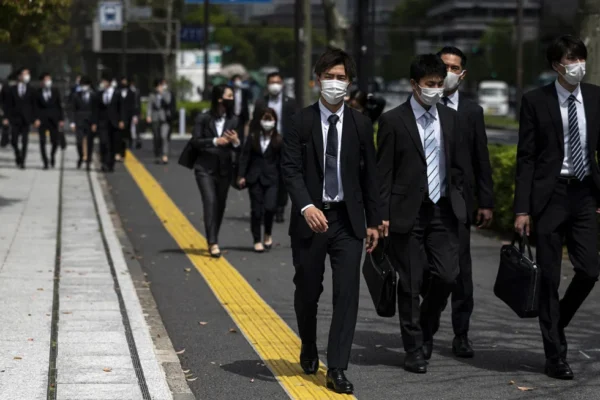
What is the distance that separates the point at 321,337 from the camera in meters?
8.70

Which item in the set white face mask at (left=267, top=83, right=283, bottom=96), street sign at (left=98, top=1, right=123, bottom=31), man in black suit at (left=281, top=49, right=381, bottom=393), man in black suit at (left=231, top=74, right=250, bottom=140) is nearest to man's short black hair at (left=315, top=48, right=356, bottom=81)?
man in black suit at (left=281, top=49, right=381, bottom=393)

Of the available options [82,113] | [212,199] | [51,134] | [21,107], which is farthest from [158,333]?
[82,113]

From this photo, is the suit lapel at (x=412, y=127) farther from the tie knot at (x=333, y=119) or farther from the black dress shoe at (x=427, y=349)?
the black dress shoe at (x=427, y=349)

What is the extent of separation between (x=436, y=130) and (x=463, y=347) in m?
1.38

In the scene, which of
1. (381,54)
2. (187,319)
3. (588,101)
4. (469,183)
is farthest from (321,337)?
(381,54)

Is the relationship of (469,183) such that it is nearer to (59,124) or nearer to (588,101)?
(588,101)

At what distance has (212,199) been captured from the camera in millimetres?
12992

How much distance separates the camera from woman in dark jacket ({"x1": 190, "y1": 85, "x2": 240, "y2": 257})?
12.9 metres

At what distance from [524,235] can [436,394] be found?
1.11m

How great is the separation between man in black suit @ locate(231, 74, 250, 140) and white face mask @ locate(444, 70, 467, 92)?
5597mm

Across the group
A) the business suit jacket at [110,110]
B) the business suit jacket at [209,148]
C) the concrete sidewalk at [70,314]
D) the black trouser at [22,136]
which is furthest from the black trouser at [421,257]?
the black trouser at [22,136]

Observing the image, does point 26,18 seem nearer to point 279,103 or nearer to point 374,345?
point 279,103

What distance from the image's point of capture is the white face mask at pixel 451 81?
7.70m

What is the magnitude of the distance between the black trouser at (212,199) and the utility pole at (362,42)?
31.9 feet
